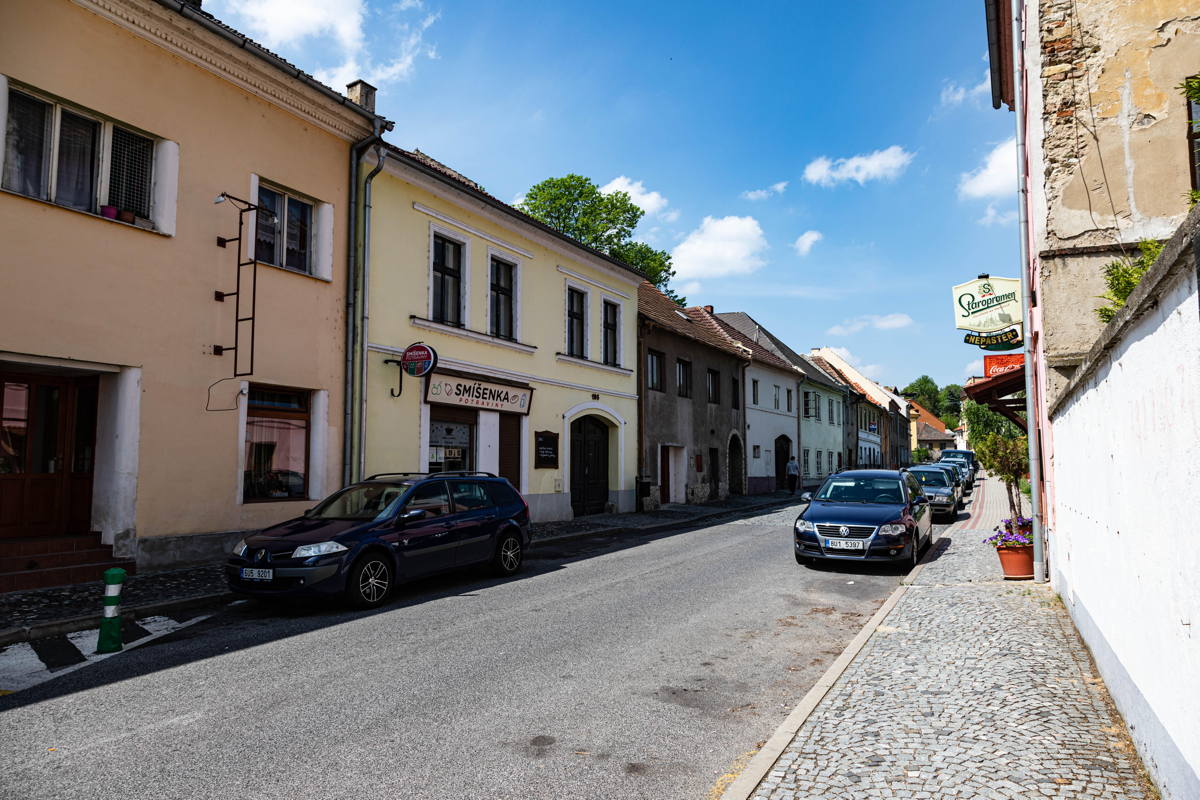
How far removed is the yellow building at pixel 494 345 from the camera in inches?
575

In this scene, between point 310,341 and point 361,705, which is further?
point 310,341

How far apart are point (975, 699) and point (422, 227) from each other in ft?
43.8

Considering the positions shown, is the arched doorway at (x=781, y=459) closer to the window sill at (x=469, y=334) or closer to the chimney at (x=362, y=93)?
the window sill at (x=469, y=334)

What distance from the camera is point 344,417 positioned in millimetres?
13602

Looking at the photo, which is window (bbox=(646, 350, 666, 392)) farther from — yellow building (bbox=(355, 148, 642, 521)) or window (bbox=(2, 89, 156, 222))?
window (bbox=(2, 89, 156, 222))

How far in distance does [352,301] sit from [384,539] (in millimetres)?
6286

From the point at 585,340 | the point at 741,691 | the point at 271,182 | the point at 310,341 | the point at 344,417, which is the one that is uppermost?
the point at 271,182

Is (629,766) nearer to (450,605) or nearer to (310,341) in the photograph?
(450,605)

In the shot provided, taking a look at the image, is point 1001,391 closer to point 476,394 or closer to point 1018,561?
point 1018,561

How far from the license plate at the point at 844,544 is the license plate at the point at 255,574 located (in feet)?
25.3

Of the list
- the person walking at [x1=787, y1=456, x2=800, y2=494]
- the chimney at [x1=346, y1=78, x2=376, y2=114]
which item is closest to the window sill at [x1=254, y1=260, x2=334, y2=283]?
the chimney at [x1=346, y1=78, x2=376, y2=114]

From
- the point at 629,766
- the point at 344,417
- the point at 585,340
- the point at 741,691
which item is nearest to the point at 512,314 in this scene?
the point at 585,340

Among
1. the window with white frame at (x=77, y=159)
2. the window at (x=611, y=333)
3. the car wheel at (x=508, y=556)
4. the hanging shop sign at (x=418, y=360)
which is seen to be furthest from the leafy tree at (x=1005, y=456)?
the window with white frame at (x=77, y=159)

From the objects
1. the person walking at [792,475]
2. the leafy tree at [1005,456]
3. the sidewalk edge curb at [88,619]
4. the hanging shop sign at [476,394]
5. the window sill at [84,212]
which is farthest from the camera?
the person walking at [792,475]
